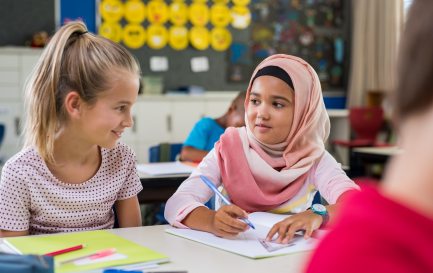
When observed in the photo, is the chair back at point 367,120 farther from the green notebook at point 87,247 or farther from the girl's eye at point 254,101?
the green notebook at point 87,247

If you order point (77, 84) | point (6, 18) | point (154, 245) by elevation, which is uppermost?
point (6, 18)

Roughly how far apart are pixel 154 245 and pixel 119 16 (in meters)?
5.22

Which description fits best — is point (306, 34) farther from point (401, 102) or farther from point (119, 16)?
point (401, 102)

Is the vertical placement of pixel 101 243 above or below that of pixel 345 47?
below

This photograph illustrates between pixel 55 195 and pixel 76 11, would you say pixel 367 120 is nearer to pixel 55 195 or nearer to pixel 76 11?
pixel 76 11

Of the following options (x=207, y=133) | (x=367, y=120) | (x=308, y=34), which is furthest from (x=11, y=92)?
(x=367, y=120)

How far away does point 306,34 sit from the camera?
23.3 feet

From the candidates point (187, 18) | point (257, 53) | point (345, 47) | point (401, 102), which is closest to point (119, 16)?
point (187, 18)

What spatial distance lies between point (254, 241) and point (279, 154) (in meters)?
0.48

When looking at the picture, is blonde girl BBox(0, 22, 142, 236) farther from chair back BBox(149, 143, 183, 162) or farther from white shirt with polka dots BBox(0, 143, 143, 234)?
chair back BBox(149, 143, 183, 162)

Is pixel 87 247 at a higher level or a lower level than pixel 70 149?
lower

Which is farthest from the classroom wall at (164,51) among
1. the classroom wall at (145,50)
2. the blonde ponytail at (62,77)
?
the blonde ponytail at (62,77)

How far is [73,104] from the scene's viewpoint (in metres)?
1.53

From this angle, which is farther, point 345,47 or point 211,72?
point 345,47
